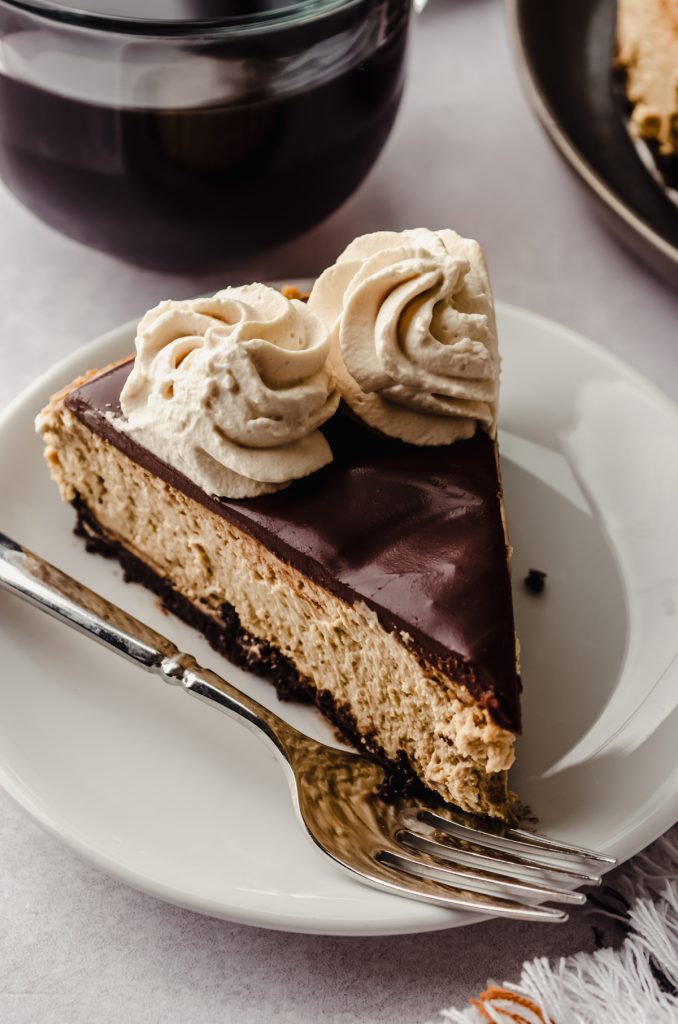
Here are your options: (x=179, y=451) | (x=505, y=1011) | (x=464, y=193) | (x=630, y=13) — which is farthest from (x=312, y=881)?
(x=630, y=13)

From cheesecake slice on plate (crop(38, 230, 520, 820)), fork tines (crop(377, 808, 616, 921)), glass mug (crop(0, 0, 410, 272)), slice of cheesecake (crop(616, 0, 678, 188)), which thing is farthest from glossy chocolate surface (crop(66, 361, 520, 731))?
slice of cheesecake (crop(616, 0, 678, 188))

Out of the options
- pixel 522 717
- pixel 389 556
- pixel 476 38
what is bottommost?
pixel 522 717

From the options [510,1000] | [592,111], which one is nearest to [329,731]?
[510,1000]

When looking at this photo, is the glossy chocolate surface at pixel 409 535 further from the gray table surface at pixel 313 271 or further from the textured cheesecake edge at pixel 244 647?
the gray table surface at pixel 313 271

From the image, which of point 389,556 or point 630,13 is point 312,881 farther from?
point 630,13

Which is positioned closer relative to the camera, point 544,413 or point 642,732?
point 642,732

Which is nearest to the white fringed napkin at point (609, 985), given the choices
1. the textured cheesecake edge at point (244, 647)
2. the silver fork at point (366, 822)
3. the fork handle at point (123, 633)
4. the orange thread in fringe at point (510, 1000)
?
the orange thread in fringe at point (510, 1000)
